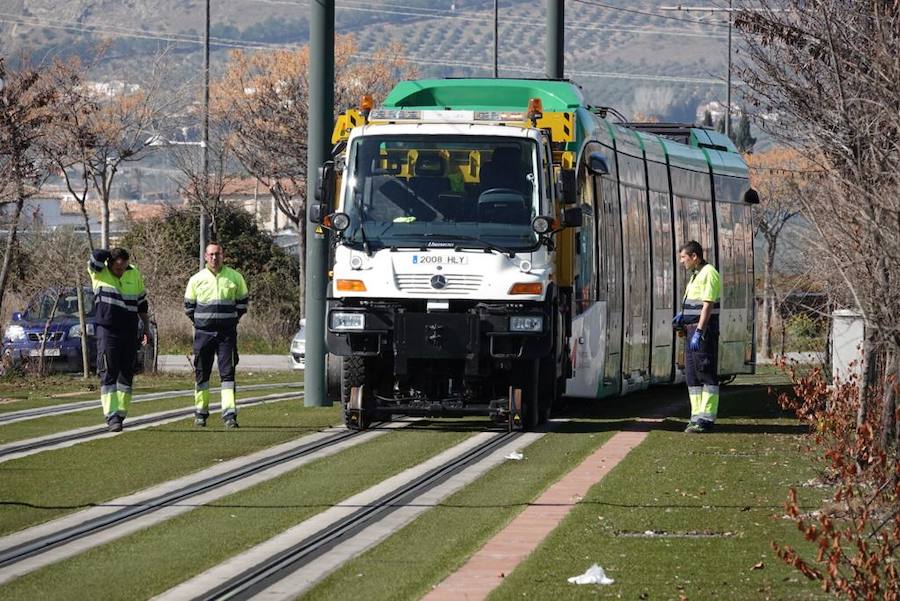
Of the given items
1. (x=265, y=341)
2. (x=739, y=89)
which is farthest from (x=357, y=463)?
(x=265, y=341)

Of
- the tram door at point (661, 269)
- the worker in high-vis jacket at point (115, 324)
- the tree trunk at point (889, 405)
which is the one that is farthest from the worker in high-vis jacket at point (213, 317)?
the tram door at point (661, 269)

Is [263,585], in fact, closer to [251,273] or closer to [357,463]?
[357,463]

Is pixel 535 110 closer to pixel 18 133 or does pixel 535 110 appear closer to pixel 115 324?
pixel 115 324

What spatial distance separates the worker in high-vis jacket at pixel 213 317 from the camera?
18.3m

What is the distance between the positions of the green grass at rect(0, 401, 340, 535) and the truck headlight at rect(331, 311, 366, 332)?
1.13 meters

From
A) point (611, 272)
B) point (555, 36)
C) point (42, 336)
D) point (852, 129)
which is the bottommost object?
point (42, 336)

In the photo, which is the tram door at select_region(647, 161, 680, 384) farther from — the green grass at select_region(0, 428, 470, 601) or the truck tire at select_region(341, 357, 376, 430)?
the green grass at select_region(0, 428, 470, 601)

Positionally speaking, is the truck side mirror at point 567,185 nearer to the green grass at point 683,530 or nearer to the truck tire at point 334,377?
the green grass at point 683,530

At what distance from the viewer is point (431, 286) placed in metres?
17.7

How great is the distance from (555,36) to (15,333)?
12.0m

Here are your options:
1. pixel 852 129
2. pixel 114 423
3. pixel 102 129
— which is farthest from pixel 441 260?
pixel 102 129

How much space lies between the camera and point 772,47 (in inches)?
619

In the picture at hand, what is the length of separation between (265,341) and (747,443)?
1336 inches

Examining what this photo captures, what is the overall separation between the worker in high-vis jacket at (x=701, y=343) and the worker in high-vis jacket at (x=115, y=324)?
18.4 ft
